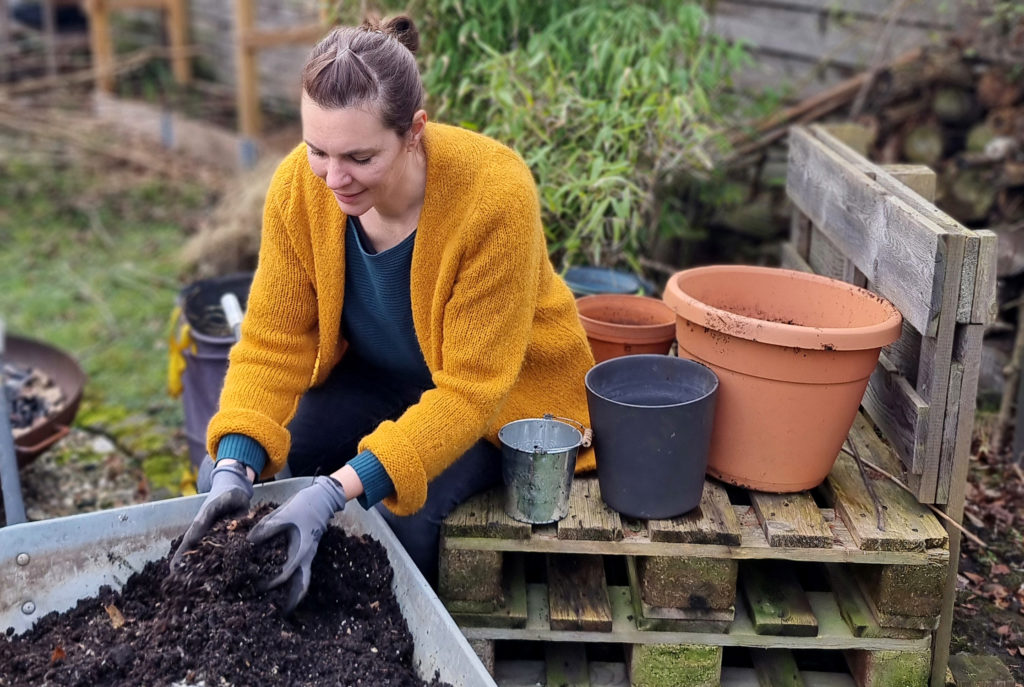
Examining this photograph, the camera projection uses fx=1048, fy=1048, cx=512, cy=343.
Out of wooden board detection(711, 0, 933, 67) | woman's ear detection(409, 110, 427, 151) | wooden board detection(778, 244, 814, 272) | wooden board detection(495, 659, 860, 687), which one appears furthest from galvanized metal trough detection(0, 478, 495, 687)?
wooden board detection(711, 0, 933, 67)

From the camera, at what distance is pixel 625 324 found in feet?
9.14

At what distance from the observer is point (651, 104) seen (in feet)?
9.78

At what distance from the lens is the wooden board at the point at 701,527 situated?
6.52ft

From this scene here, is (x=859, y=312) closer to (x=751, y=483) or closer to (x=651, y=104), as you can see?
(x=751, y=483)

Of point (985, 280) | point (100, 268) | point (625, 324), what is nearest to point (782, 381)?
point (985, 280)

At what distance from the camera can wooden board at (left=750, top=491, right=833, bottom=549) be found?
1979 millimetres

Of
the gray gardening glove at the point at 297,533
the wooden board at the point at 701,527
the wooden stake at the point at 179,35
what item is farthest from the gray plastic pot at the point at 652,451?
the wooden stake at the point at 179,35

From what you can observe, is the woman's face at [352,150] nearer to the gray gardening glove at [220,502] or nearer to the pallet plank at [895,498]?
the gray gardening glove at [220,502]

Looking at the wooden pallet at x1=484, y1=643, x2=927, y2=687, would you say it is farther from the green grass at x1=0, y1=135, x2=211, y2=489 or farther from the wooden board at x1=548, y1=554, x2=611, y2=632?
the green grass at x1=0, y1=135, x2=211, y2=489

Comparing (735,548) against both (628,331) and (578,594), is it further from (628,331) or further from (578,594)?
(628,331)

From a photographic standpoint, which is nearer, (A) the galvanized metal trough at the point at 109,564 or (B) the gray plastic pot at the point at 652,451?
(A) the galvanized metal trough at the point at 109,564

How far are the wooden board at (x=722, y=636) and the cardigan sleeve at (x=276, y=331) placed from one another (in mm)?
597

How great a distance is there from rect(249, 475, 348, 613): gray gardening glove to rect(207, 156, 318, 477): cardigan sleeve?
0.93 ft

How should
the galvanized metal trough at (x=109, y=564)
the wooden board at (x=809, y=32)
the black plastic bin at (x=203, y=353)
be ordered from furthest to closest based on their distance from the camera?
the wooden board at (x=809, y=32)
the black plastic bin at (x=203, y=353)
the galvanized metal trough at (x=109, y=564)
